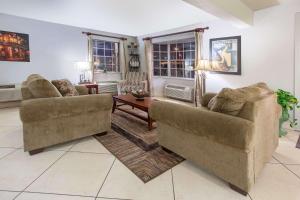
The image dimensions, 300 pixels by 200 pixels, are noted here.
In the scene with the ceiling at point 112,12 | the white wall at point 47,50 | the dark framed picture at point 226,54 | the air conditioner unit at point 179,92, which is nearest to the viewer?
the ceiling at point 112,12

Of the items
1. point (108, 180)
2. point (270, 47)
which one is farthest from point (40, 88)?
point (270, 47)

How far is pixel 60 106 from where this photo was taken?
2.35 m

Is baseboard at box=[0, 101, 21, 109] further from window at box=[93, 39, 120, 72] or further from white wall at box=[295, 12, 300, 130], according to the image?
white wall at box=[295, 12, 300, 130]

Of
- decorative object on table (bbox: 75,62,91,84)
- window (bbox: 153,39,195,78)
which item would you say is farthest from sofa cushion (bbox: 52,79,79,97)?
window (bbox: 153,39,195,78)

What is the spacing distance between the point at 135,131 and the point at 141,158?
2.83ft

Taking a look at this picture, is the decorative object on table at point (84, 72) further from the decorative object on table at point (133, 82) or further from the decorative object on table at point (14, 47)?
the decorative object on table at point (14, 47)

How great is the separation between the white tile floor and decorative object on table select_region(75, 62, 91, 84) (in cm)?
333

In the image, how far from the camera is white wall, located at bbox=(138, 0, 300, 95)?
315 centimetres

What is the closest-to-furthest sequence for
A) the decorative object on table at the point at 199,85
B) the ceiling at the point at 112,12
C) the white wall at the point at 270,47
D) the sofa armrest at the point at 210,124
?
the sofa armrest at the point at 210,124 → the white wall at the point at 270,47 → the ceiling at the point at 112,12 → the decorative object on table at the point at 199,85

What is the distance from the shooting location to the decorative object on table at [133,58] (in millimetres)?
6930

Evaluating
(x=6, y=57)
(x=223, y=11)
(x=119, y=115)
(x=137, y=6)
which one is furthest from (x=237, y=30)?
(x=6, y=57)

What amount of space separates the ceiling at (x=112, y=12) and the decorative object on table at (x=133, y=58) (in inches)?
57.1

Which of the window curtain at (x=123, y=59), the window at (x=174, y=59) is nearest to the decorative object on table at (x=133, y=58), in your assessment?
the window curtain at (x=123, y=59)

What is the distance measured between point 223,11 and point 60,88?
9.16 feet
